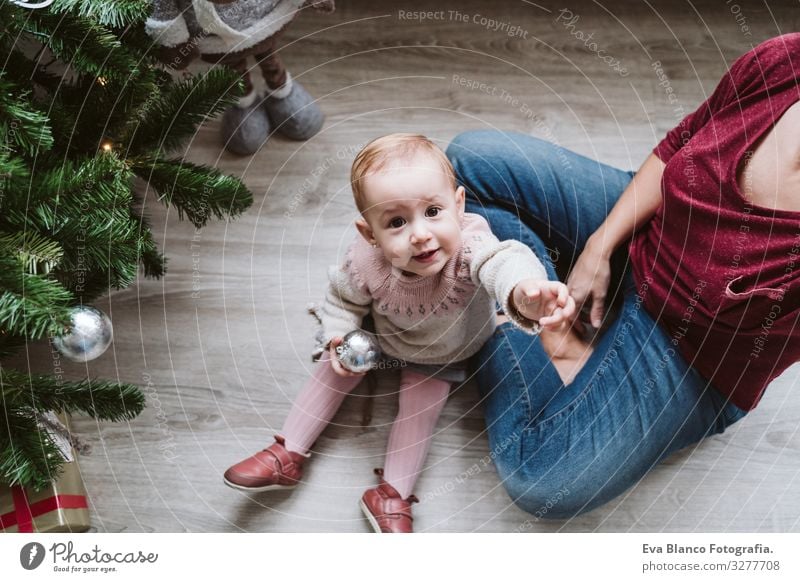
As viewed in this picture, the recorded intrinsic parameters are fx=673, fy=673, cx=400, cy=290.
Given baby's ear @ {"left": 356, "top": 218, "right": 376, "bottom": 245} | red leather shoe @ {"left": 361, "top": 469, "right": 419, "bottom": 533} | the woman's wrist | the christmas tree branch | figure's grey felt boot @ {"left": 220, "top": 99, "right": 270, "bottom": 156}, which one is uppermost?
figure's grey felt boot @ {"left": 220, "top": 99, "right": 270, "bottom": 156}

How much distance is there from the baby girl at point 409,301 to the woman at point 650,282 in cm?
6

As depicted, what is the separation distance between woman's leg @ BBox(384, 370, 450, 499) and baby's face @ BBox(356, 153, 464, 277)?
159mm

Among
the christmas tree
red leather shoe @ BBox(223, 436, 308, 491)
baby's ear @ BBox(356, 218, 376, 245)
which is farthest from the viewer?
red leather shoe @ BBox(223, 436, 308, 491)

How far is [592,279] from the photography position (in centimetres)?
60

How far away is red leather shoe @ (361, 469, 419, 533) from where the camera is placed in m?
0.62

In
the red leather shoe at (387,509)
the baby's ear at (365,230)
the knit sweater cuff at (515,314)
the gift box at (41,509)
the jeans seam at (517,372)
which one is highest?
the baby's ear at (365,230)

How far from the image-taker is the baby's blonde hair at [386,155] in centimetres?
49

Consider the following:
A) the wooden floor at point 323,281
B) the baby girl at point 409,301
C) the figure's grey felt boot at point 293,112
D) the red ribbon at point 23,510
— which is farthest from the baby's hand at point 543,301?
the red ribbon at point 23,510

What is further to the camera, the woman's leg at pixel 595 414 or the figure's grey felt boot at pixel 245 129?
the figure's grey felt boot at pixel 245 129

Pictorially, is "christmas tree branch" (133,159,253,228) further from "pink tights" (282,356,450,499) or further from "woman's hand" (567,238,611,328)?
"woman's hand" (567,238,611,328)

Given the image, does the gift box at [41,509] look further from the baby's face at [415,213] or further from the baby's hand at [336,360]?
the baby's face at [415,213]

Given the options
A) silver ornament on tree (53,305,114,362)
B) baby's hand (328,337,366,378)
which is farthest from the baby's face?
silver ornament on tree (53,305,114,362)

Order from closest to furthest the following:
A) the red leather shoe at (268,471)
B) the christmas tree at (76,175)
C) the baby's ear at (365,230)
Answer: the christmas tree at (76,175)
the baby's ear at (365,230)
the red leather shoe at (268,471)
